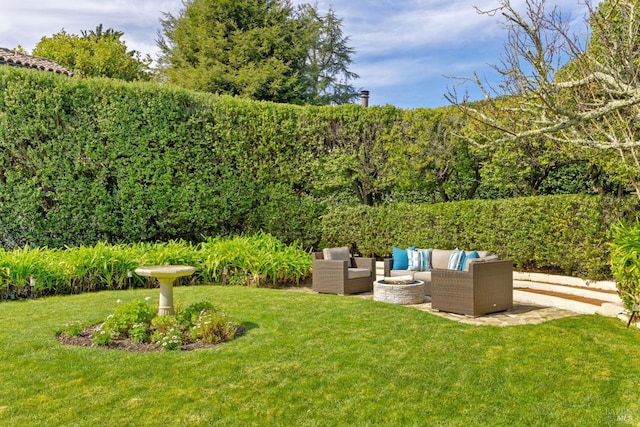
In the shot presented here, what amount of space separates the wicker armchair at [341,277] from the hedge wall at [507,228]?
2268 mm

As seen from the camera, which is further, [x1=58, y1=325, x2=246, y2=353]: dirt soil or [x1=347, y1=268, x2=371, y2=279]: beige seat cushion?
[x1=347, y1=268, x2=371, y2=279]: beige seat cushion

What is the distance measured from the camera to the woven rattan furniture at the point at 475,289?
703 cm

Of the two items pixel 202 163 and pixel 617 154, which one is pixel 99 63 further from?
pixel 617 154

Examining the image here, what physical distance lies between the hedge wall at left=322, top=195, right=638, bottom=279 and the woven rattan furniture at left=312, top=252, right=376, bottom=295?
2.30 metres

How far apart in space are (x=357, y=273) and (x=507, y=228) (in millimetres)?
3346

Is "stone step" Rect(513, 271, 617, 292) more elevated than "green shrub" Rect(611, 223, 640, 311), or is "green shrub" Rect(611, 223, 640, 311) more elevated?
"green shrub" Rect(611, 223, 640, 311)

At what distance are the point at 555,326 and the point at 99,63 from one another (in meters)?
26.0

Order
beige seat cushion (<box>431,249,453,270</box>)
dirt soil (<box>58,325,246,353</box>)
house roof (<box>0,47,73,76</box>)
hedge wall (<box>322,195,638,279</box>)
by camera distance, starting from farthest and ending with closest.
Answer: house roof (<box>0,47,73,76</box>) → beige seat cushion (<box>431,249,453,270</box>) → hedge wall (<box>322,195,638,279</box>) → dirt soil (<box>58,325,246,353</box>)

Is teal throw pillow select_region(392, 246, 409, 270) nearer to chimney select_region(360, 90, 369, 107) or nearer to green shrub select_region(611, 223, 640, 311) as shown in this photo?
green shrub select_region(611, 223, 640, 311)

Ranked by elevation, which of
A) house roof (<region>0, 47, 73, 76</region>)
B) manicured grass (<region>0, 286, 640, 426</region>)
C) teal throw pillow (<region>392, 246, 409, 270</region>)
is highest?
house roof (<region>0, 47, 73, 76</region>)

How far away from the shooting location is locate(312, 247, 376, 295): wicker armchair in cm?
912

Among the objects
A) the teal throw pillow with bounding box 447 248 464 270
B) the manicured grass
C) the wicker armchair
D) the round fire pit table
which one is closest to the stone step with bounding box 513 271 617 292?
the teal throw pillow with bounding box 447 248 464 270

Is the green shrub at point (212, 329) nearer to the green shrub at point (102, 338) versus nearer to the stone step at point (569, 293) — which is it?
the green shrub at point (102, 338)

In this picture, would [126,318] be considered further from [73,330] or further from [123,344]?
[73,330]
